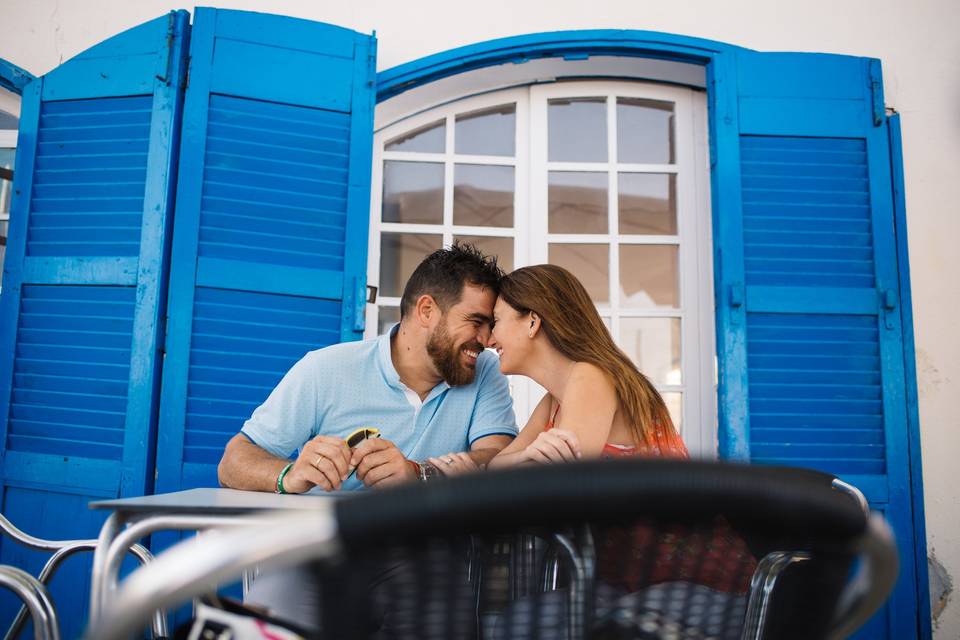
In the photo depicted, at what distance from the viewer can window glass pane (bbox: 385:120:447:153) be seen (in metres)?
3.48

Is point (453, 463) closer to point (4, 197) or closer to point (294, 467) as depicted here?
point (294, 467)

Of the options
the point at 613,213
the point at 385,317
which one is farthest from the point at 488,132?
the point at 385,317

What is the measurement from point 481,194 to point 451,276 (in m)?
1.47

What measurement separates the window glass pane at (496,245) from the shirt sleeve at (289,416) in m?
1.62

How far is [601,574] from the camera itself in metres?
0.50

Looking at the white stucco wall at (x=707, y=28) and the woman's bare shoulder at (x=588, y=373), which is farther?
the white stucco wall at (x=707, y=28)

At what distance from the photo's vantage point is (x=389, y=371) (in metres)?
2.04

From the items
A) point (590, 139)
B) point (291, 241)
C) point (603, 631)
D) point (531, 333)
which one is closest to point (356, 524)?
point (603, 631)

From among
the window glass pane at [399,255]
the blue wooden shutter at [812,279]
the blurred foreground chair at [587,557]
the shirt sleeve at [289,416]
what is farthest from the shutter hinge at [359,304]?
the blurred foreground chair at [587,557]

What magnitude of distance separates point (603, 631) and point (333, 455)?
97cm

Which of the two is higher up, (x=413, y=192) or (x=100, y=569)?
(x=413, y=192)

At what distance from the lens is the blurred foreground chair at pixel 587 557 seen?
1.33ft

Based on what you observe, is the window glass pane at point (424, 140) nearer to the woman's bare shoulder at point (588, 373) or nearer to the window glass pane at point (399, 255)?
the window glass pane at point (399, 255)

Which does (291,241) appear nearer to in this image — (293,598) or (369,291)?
(369,291)
